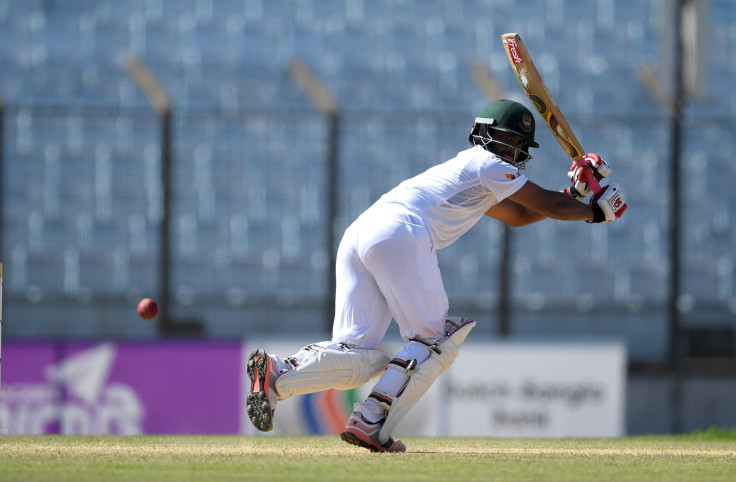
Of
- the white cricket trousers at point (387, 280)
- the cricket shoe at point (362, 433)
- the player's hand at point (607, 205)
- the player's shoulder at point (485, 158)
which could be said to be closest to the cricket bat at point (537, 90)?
the player's hand at point (607, 205)

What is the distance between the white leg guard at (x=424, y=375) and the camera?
5289 millimetres

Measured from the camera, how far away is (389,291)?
5.36 m

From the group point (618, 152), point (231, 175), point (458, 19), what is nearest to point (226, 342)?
point (231, 175)

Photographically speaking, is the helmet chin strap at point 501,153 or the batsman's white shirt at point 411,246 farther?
the helmet chin strap at point 501,153

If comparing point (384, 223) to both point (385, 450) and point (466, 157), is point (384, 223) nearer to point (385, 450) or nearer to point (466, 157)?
point (466, 157)

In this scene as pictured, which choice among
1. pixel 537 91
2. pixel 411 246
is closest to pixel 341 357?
pixel 411 246

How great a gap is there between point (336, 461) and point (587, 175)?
201 centimetres

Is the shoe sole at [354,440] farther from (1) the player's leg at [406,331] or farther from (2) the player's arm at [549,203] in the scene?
(2) the player's arm at [549,203]

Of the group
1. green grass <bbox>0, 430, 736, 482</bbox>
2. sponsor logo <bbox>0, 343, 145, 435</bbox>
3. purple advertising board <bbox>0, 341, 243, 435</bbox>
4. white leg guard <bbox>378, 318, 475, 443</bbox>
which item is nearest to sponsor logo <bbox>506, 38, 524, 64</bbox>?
white leg guard <bbox>378, 318, 475, 443</bbox>

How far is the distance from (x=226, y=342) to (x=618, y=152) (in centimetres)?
466

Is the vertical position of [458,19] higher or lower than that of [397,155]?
higher

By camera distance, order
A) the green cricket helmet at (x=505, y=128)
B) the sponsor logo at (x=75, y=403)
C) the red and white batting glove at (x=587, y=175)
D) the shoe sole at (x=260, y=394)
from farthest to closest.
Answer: the sponsor logo at (x=75, y=403)
the red and white batting glove at (x=587, y=175)
the green cricket helmet at (x=505, y=128)
the shoe sole at (x=260, y=394)

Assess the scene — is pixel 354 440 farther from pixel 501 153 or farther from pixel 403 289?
pixel 501 153

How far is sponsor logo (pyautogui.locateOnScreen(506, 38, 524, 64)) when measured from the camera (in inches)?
252
